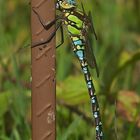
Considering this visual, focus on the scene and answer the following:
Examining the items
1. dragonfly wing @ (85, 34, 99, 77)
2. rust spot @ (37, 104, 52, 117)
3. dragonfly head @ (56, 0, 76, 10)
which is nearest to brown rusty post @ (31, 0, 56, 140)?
rust spot @ (37, 104, 52, 117)

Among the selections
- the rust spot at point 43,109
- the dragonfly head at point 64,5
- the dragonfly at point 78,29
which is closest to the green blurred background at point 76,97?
the dragonfly at point 78,29

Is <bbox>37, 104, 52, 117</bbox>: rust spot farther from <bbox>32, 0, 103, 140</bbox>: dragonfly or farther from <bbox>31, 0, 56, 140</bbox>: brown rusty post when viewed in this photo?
<bbox>32, 0, 103, 140</bbox>: dragonfly

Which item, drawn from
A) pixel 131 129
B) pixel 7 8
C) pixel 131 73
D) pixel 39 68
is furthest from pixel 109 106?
pixel 7 8

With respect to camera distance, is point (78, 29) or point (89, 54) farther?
point (89, 54)

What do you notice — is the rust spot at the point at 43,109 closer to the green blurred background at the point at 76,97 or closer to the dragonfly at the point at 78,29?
the dragonfly at the point at 78,29

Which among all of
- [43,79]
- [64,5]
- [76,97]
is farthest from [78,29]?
[76,97]

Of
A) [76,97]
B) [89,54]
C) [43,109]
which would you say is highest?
[76,97]

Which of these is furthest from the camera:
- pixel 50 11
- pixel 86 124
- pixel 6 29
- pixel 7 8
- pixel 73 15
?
pixel 7 8

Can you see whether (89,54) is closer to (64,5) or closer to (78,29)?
(78,29)

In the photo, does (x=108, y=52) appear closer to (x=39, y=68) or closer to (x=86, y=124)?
(x=86, y=124)
